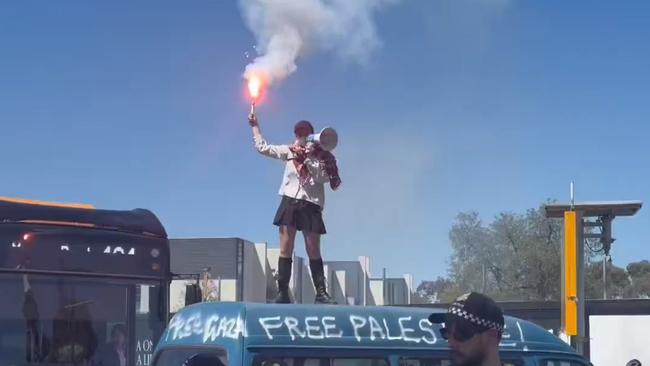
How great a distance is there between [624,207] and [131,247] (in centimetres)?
547

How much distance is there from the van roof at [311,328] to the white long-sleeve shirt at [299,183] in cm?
204

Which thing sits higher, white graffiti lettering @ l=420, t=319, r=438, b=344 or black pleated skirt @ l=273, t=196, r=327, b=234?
black pleated skirt @ l=273, t=196, r=327, b=234

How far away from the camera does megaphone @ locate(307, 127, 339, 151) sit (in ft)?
26.4

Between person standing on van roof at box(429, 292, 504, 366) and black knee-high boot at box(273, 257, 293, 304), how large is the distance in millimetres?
4127

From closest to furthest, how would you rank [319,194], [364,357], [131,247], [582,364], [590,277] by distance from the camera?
[364,357] < [582,364] < [319,194] < [131,247] < [590,277]

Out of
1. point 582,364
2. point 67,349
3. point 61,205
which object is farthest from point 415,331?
point 61,205

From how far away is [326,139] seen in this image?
317 inches

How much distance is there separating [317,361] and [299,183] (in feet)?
8.71

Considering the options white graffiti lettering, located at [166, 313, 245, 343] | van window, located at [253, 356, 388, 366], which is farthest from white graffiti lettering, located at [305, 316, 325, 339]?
white graffiti lettering, located at [166, 313, 245, 343]

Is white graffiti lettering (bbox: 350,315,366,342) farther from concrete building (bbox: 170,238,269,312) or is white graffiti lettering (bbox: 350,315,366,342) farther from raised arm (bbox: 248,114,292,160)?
concrete building (bbox: 170,238,269,312)

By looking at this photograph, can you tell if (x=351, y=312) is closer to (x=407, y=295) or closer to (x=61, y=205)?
(x=61, y=205)

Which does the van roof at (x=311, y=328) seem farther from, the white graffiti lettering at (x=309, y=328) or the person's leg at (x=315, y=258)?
the person's leg at (x=315, y=258)

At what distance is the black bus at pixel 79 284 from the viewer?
360 inches

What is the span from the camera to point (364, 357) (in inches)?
232
